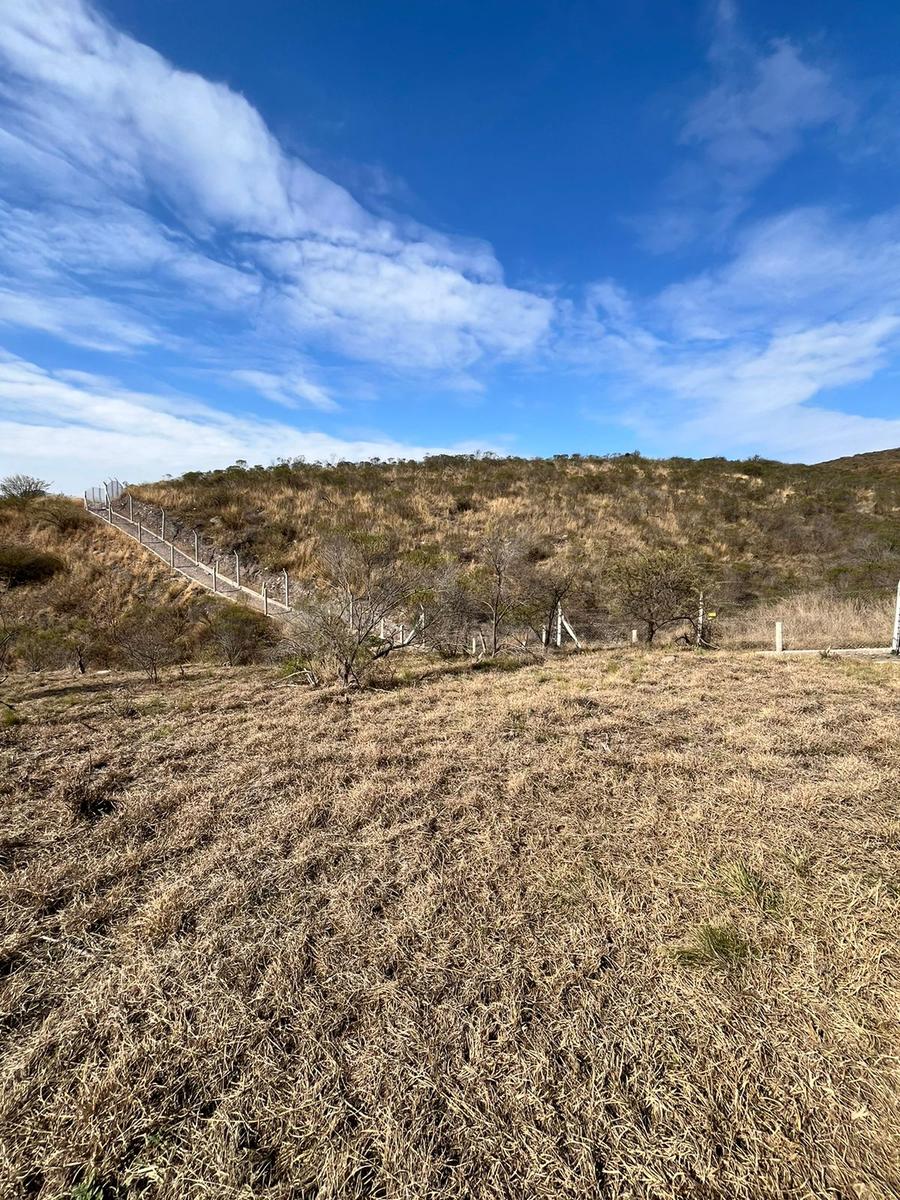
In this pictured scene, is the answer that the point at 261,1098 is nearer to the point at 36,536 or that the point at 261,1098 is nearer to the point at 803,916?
the point at 803,916

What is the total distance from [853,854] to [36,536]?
2565 cm

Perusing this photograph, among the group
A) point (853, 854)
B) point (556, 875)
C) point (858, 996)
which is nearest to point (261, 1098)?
point (556, 875)

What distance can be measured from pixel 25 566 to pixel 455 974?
73.0 feet

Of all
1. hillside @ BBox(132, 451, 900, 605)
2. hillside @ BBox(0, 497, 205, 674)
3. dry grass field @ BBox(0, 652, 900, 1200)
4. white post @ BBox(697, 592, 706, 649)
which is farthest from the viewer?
hillside @ BBox(132, 451, 900, 605)

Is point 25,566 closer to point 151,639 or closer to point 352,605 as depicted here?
point 151,639

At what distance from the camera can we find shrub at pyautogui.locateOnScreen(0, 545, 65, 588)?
57.4ft

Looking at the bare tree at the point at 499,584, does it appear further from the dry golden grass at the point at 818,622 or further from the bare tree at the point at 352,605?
the dry golden grass at the point at 818,622

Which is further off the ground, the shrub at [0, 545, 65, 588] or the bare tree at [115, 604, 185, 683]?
the shrub at [0, 545, 65, 588]

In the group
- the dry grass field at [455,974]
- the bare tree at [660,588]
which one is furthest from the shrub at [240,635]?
the bare tree at [660,588]

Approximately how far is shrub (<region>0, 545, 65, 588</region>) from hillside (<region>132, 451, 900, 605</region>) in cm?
489

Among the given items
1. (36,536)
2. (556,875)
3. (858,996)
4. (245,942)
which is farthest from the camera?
(36,536)

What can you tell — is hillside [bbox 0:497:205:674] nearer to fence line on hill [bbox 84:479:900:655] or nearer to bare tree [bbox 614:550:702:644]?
fence line on hill [bbox 84:479:900:655]

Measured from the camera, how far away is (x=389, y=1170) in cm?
142

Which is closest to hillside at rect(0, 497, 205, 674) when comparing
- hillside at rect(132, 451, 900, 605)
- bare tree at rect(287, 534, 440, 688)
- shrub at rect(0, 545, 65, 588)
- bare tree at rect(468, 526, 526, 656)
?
shrub at rect(0, 545, 65, 588)
